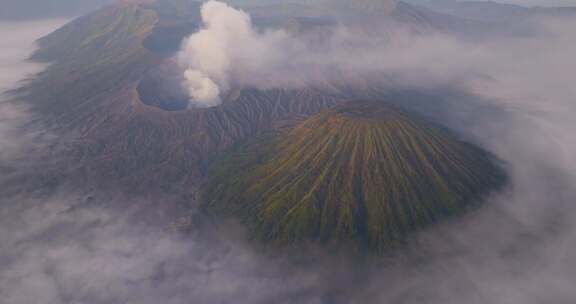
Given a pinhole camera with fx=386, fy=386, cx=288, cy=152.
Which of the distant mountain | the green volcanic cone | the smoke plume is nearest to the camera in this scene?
the smoke plume

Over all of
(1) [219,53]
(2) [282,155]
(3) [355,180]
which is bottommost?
(2) [282,155]

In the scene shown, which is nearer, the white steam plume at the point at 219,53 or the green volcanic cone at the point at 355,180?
the green volcanic cone at the point at 355,180

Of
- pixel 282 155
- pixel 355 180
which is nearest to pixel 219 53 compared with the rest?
pixel 282 155

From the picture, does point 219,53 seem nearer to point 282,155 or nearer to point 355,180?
point 282,155

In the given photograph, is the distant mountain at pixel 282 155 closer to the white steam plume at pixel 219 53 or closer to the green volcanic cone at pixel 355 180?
the green volcanic cone at pixel 355 180

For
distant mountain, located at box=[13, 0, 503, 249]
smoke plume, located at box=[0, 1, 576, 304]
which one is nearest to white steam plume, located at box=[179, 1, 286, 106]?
distant mountain, located at box=[13, 0, 503, 249]

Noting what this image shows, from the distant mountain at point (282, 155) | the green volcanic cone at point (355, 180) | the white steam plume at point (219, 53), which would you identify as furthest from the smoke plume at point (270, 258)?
the white steam plume at point (219, 53)

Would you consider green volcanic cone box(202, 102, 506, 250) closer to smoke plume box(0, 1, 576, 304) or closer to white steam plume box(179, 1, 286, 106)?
smoke plume box(0, 1, 576, 304)

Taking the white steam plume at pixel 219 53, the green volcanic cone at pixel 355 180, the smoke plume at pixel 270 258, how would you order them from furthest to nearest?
the white steam plume at pixel 219 53 < the green volcanic cone at pixel 355 180 < the smoke plume at pixel 270 258
